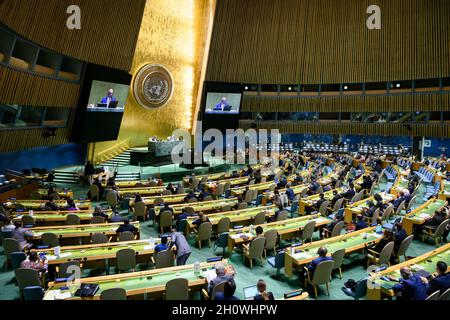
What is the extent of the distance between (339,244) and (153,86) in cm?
1882

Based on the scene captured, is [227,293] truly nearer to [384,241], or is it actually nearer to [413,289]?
[413,289]

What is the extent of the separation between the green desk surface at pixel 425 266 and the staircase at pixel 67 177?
584 inches

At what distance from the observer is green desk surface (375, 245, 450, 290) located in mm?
5621

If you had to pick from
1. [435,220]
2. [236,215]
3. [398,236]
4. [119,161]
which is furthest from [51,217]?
[119,161]

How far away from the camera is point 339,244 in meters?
7.61

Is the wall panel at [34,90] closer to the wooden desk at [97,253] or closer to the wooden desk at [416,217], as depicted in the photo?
the wooden desk at [97,253]

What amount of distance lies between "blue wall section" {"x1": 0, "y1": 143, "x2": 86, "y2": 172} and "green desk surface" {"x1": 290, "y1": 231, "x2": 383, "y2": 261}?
42.6ft

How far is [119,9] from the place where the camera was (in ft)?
55.7

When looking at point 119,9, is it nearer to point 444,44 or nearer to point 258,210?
point 258,210

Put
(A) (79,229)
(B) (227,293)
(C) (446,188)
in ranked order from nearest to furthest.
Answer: (B) (227,293), (A) (79,229), (C) (446,188)

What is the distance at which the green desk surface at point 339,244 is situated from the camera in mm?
6895

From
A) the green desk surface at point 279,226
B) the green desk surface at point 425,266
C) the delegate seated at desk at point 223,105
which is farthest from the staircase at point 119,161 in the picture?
the green desk surface at point 425,266

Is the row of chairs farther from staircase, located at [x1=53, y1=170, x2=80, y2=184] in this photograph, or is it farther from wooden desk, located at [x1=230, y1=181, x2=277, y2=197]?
staircase, located at [x1=53, y1=170, x2=80, y2=184]
